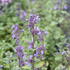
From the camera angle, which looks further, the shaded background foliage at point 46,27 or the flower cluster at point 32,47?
the shaded background foliage at point 46,27

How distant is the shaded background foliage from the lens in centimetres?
281

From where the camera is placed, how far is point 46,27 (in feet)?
11.5

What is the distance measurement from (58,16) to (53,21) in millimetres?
335

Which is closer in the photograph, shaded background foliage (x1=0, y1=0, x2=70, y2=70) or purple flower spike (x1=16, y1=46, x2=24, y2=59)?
purple flower spike (x1=16, y1=46, x2=24, y2=59)

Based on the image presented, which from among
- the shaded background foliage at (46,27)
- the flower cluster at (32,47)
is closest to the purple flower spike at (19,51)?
the flower cluster at (32,47)

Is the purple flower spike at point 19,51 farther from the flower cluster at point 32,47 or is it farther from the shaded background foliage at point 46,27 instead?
the shaded background foliage at point 46,27

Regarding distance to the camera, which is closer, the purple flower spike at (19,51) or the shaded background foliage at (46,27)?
the purple flower spike at (19,51)

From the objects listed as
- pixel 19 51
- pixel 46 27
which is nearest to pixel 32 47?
pixel 19 51

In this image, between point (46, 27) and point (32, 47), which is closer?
point (32, 47)

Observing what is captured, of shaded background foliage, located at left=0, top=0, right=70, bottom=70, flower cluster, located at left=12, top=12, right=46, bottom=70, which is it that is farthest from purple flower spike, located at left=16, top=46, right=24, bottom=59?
shaded background foliage, located at left=0, top=0, right=70, bottom=70

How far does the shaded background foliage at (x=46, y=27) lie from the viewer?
2812mm

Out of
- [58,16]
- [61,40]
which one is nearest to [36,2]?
[58,16]

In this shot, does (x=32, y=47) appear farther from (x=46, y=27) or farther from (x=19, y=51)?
(x=46, y=27)

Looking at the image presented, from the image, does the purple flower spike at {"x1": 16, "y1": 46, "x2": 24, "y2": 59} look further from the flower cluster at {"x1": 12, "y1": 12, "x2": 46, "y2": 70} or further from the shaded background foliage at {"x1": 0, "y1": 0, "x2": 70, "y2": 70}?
the shaded background foliage at {"x1": 0, "y1": 0, "x2": 70, "y2": 70}
